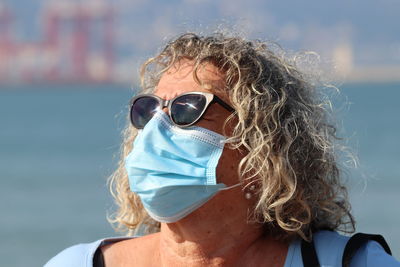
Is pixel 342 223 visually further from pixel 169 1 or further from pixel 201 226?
pixel 169 1

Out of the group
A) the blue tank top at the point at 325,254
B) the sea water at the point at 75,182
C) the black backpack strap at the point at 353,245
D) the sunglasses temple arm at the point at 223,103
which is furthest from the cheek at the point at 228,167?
the sea water at the point at 75,182

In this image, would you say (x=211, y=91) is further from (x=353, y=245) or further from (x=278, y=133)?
(x=353, y=245)

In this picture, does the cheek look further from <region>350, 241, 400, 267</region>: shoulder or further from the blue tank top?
<region>350, 241, 400, 267</region>: shoulder

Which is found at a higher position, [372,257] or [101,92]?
[101,92]

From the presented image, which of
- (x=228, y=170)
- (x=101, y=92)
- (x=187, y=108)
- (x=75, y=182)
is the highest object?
(x=101, y=92)

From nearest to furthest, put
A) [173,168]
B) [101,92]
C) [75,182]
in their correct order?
[173,168] < [75,182] < [101,92]

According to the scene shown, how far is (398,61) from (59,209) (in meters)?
115

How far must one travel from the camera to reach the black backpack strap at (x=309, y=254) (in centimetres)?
233

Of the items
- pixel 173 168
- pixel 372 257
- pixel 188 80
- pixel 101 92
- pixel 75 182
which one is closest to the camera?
pixel 372 257

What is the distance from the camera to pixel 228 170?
2457 mm

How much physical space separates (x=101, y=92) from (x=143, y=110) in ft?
374

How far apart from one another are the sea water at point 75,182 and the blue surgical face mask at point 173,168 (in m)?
0.60

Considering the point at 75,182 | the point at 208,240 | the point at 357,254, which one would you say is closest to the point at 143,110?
the point at 208,240

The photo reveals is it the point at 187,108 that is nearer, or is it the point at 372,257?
the point at 372,257
